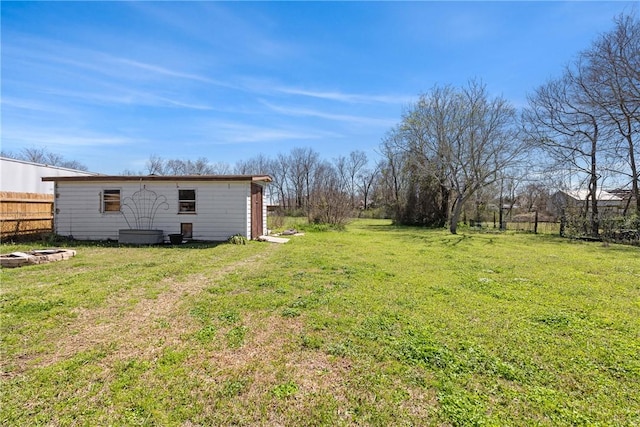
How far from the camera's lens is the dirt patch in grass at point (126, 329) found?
278 cm

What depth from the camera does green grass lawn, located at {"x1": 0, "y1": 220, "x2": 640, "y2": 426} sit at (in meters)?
2.05

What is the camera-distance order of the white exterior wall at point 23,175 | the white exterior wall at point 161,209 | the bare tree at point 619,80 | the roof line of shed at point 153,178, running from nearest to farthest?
the roof line of shed at point 153,178 → the white exterior wall at point 161,209 → the white exterior wall at point 23,175 → the bare tree at point 619,80

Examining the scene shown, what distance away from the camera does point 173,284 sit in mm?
5199

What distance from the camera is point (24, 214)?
1042 centimetres

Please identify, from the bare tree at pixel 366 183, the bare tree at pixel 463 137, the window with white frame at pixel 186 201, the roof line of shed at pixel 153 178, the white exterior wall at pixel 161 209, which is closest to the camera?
the roof line of shed at pixel 153 178

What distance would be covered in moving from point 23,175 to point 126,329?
46.3 feet

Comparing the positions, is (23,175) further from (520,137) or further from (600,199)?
(600,199)

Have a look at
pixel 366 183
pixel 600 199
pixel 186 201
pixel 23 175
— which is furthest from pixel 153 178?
pixel 366 183

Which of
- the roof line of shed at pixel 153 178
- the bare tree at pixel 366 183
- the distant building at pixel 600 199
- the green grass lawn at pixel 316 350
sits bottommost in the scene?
the green grass lawn at pixel 316 350

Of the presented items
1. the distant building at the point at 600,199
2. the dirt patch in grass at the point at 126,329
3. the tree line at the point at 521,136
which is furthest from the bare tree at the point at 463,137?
the dirt patch in grass at the point at 126,329

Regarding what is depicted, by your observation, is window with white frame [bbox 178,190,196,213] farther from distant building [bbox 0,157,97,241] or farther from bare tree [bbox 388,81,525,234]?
bare tree [bbox 388,81,525,234]

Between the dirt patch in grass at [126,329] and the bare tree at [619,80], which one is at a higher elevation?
the bare tree at [619,80]

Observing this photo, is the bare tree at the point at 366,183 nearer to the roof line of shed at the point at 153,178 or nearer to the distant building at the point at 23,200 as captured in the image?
the roof line of shed at the point at 153,178

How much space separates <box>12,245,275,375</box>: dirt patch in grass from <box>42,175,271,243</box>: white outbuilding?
20.4 ft
